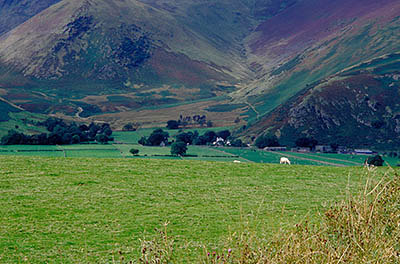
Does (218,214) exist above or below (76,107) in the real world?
below

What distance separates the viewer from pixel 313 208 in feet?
44.2

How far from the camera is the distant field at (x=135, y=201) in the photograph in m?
10.6

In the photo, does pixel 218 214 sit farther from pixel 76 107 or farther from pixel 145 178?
pixel 76 107

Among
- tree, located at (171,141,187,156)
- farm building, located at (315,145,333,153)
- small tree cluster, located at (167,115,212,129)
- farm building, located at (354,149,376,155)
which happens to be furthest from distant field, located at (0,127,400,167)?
small tree cluster, located at (167,115,212,129)

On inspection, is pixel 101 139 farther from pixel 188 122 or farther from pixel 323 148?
pixel 188 122

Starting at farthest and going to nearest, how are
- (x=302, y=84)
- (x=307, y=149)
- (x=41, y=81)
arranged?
1. (x=41, y=81)
2. (x=302, y=84)
3. (x=307, y=149)

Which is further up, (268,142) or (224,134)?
(224,134)

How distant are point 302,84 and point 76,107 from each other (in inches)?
3148

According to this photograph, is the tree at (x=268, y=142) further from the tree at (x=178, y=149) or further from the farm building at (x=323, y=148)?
the tree at (x=178, y=149)

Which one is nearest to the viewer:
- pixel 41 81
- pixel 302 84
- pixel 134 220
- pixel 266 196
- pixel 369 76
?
pixel 134 220

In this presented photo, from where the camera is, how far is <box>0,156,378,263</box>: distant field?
1062cm

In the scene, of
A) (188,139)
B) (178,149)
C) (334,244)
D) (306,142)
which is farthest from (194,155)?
(334,244)

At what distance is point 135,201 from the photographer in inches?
546

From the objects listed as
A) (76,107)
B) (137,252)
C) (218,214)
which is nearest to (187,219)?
(218,214)
